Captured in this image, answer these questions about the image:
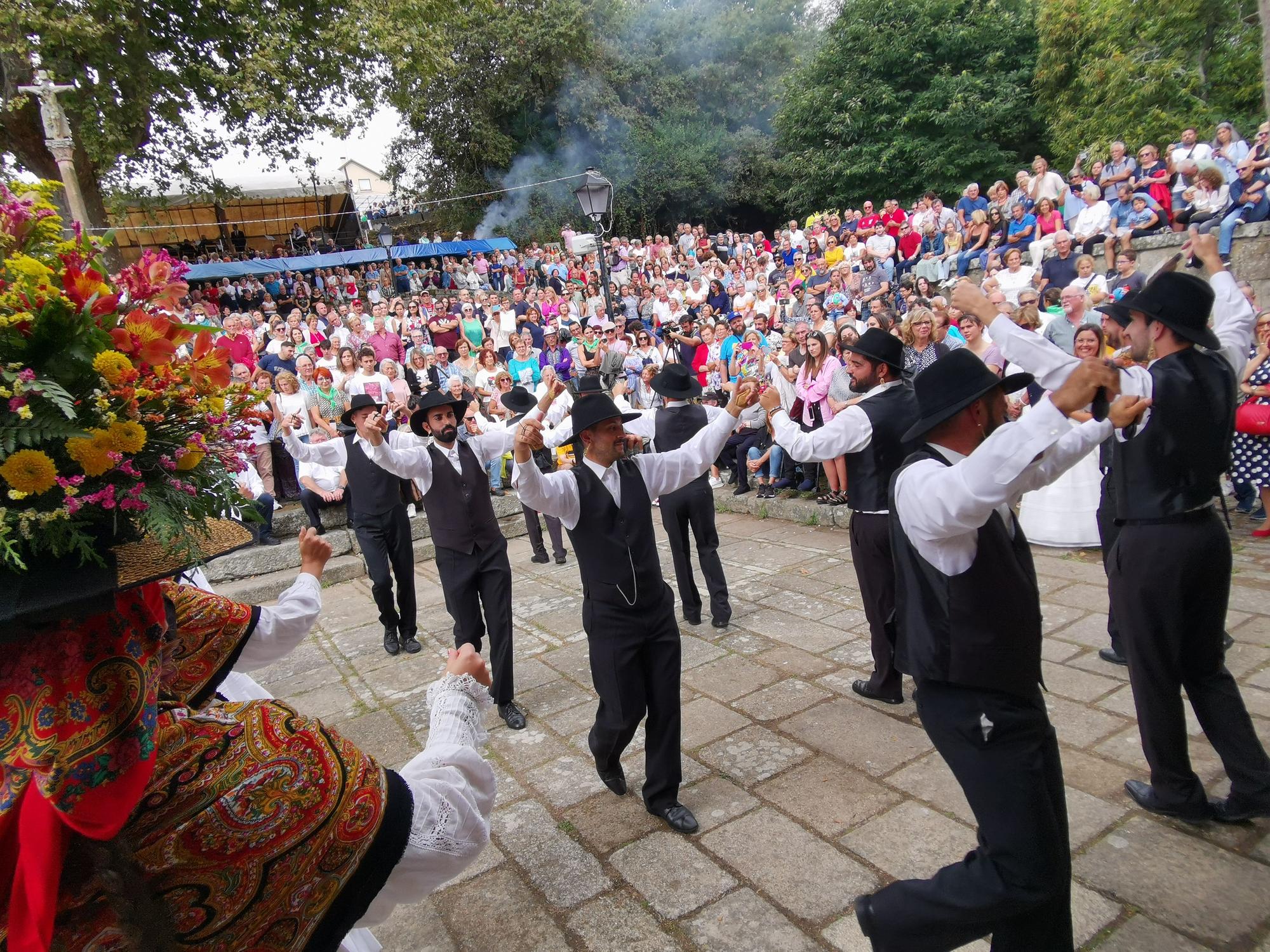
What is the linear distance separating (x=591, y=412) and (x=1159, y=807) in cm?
286

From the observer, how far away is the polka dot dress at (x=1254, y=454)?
642 centimetres

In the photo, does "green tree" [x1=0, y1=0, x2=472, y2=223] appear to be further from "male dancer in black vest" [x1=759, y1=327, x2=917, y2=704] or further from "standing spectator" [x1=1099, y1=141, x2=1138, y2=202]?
"male dancer in black vest" [x1=759, y1=327, x2=917, y2=704]

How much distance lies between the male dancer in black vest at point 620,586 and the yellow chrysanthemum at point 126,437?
2.13 metres

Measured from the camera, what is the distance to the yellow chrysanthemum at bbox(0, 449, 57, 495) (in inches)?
54.8

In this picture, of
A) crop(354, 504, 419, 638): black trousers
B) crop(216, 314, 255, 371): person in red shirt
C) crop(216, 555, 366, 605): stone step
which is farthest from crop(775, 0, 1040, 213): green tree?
crop(216, 314, 255, 371): person in red shirt

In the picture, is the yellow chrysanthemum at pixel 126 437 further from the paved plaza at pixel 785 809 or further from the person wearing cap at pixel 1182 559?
the person wearing cap at pixel 1182 559

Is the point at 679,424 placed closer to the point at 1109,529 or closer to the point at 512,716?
the point at 512,716

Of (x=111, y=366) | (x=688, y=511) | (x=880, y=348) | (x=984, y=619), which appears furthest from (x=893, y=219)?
(x=111, y=366)

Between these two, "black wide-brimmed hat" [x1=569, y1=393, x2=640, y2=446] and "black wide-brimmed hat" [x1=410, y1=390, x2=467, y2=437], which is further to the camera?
"black wide-brimmed hat" [x1=410, y1=390, x2=467, y2=437]

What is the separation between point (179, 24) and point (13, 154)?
13.0 ft

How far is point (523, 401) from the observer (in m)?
5.82

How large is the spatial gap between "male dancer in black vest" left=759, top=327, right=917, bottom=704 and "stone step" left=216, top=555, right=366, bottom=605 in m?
6.24

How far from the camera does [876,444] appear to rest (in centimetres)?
458

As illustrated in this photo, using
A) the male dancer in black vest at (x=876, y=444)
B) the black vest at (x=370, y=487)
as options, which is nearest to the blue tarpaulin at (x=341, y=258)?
the black vest at (x=370, y=487)
